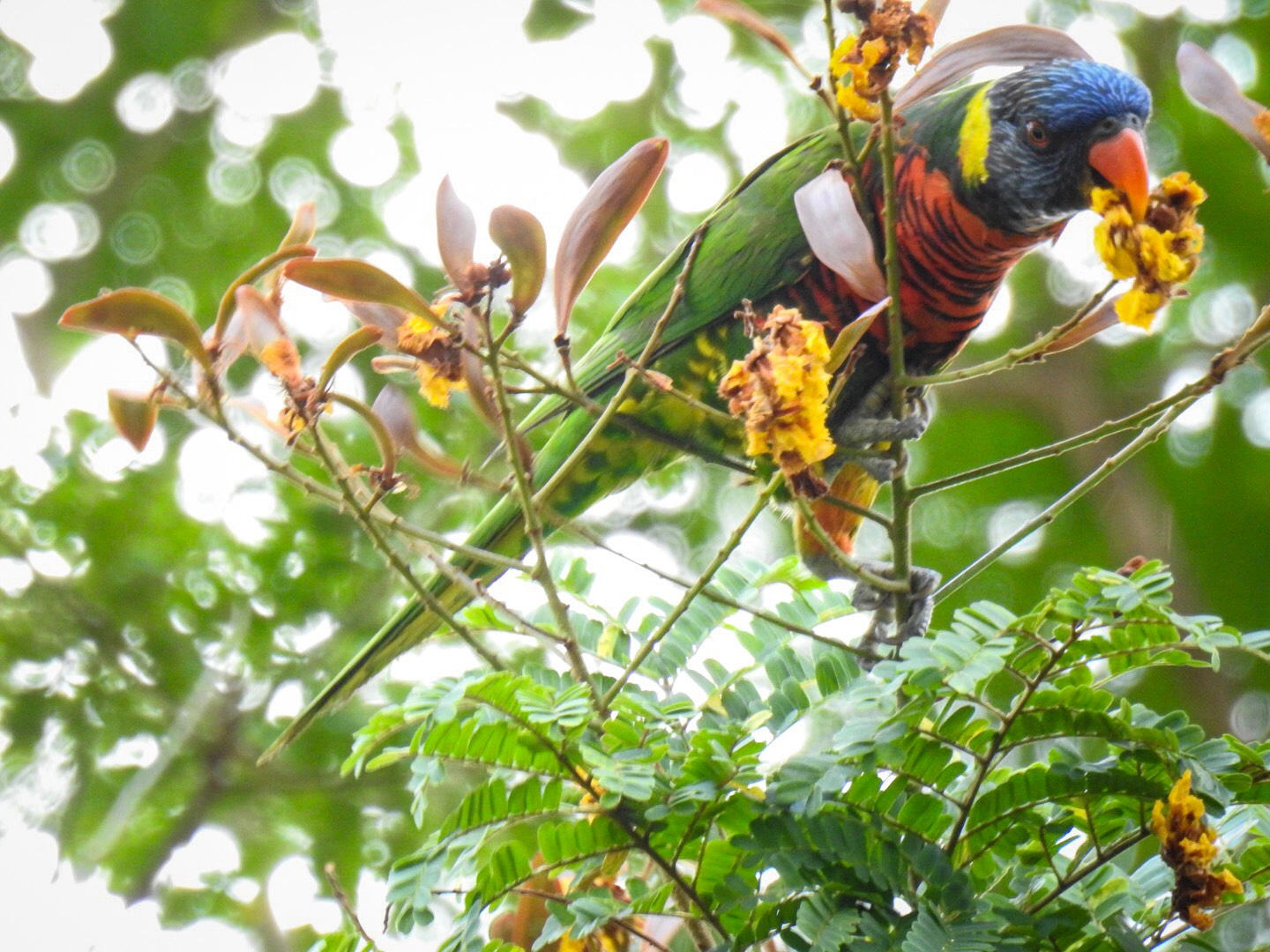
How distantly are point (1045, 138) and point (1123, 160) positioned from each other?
227 mm

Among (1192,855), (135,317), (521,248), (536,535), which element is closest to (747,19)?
(521,248)

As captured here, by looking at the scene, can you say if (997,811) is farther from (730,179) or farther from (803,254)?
(730,179)

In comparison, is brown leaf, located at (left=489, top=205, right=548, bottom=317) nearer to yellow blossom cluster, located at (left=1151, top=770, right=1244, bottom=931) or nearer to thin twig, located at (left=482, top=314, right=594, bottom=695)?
thin twig, located at (left=482, top=314, right=594, bottom=695)

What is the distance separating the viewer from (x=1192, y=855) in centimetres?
95

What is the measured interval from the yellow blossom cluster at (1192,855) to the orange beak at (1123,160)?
0.61 metres

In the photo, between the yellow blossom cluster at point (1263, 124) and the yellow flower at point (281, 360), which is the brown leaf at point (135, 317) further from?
the yellow blossom cluster at point (1263, 124)

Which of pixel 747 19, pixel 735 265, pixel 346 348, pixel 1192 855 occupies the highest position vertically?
pixel 747 19

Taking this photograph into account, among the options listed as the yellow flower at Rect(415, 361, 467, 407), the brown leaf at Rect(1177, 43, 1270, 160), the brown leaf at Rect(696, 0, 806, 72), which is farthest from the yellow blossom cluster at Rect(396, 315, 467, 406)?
the brown leaf at Rect(1177, 43, 1270, 160)

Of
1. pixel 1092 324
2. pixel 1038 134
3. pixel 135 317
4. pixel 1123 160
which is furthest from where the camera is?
pixel 1038 134

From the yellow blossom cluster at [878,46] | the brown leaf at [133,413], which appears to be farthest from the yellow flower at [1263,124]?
the brown leaf at [133,413]

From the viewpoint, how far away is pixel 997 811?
1.08 meters

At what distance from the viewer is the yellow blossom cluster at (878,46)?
0.98m

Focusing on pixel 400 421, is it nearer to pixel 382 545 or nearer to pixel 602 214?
pixel 382 545

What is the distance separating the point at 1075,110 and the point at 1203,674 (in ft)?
10.2
